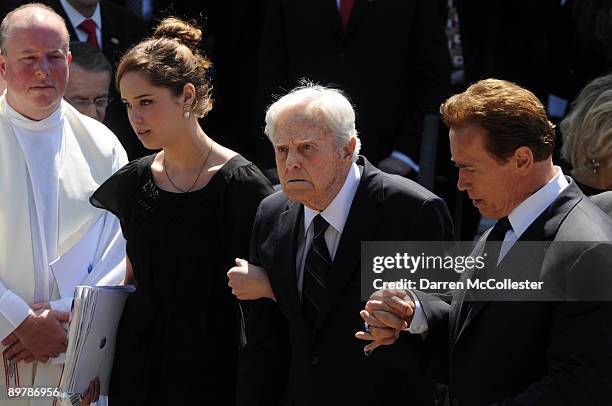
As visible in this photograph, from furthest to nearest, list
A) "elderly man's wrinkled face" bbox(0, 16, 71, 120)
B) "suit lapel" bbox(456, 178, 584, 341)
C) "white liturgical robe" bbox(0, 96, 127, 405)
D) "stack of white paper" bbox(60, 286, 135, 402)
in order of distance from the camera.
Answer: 1. "elderly man's wrinkled face" bbox(0, 16, 71, 120)
2. "white liturgical robe" bbox(0, 96, 127, 405)
3. "stack of white paper" bbox(60, 286, 135, 402)
4. "suit lapel" bbox(456, 178, 584, 341)

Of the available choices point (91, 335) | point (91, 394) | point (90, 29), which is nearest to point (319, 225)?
point (91, 335)

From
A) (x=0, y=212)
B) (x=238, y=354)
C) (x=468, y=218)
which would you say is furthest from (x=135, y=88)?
(x=468, y=218)

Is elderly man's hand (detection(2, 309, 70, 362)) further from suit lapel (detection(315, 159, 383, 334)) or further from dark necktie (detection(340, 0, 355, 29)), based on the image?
dark necktie (detection(340, 0, 355, 29))

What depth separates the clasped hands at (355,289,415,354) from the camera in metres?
3.31

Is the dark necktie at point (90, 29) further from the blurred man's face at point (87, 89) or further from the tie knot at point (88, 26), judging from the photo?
the blurred man's face at point (87, 89)

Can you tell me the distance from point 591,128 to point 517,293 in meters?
1.50

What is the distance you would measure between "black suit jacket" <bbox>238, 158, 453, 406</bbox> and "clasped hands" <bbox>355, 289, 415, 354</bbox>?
41 centimetres

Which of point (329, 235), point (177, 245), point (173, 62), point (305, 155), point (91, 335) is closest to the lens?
point (305, 155)

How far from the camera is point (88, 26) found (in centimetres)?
637

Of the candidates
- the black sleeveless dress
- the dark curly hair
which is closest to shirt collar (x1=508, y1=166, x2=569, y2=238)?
the black sleeveless dress

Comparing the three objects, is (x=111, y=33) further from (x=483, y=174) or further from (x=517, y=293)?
(x=517, y=293)

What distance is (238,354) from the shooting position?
439cm

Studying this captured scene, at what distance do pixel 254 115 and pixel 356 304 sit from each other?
2897 millimetres

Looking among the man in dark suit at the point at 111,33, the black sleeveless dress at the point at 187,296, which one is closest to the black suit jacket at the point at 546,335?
the black sleeveless dress at the point at 187,296
